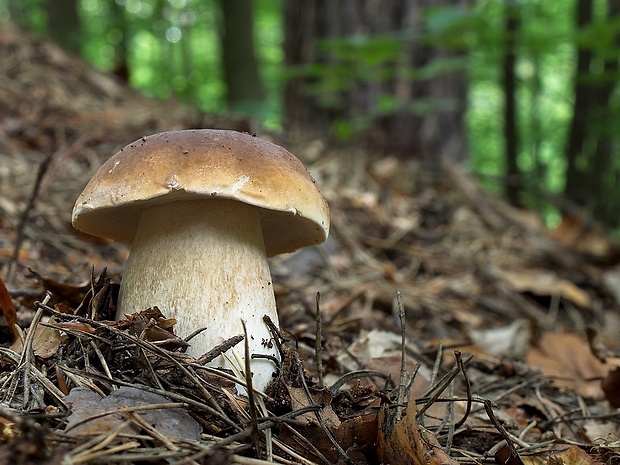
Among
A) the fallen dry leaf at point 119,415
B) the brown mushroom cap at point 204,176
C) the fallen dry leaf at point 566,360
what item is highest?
the brown mushroom cap at point 204,176

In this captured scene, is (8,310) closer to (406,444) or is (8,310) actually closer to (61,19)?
(406,444)

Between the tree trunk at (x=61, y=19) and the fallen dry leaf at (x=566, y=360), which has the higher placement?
the tree trunk at (x=61, y=19)

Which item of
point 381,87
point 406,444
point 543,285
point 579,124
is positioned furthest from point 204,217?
point 579,124

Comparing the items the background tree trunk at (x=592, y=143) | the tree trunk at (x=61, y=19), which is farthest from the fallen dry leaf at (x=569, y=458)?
the tree trunk at (x=61, y=19)

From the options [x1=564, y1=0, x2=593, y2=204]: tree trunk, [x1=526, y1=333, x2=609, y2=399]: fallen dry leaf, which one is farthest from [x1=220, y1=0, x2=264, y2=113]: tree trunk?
[x1=526, y1=333, x2=609, y2=399]: fallen dry leaf

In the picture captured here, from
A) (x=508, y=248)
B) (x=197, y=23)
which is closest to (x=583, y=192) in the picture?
(x=508, y=248)

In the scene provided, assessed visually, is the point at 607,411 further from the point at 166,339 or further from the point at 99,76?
the point at 99,76

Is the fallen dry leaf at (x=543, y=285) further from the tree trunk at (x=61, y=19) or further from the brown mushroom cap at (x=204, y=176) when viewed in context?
the tree trunk at (x=61, y=19)
